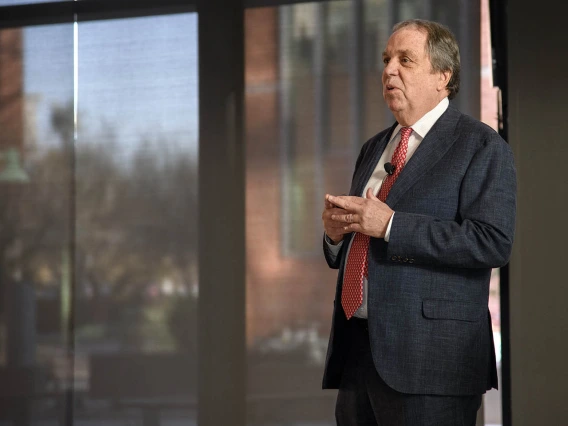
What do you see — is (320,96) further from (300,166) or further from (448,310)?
(448,310)

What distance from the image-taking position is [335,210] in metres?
1.75

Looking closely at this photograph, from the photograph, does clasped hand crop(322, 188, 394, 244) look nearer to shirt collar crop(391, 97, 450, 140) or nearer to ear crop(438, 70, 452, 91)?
shirt collar crop(391, 97, 450, 140)

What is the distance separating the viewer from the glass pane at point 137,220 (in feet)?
11.9

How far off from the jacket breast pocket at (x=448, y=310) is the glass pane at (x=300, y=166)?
1753mm

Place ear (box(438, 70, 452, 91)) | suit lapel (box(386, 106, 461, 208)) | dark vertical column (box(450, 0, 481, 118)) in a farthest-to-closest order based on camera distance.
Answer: dark vertical column (box(450, 0, 481, 118))
ear (box(438, 70, 452, 91))
suit lapel (box(386, 106, 461, 208))

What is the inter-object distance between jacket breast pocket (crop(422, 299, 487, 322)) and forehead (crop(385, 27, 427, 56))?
59cm

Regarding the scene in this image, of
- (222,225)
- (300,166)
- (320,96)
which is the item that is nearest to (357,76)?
(320,96)

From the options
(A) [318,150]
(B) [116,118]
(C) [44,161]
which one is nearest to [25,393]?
(C) [44,161]

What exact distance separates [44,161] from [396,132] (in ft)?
7.93

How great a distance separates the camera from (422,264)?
1.70 meters

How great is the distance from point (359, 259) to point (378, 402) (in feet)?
1.08

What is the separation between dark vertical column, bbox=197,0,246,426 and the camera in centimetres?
351

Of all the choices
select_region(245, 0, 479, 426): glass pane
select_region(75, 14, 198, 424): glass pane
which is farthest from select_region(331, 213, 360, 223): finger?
select_region(75, 14, 198, 424): glass pane

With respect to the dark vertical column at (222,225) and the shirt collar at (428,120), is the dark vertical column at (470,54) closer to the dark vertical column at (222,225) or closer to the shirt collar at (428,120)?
the dark vertical column at (222,225)
